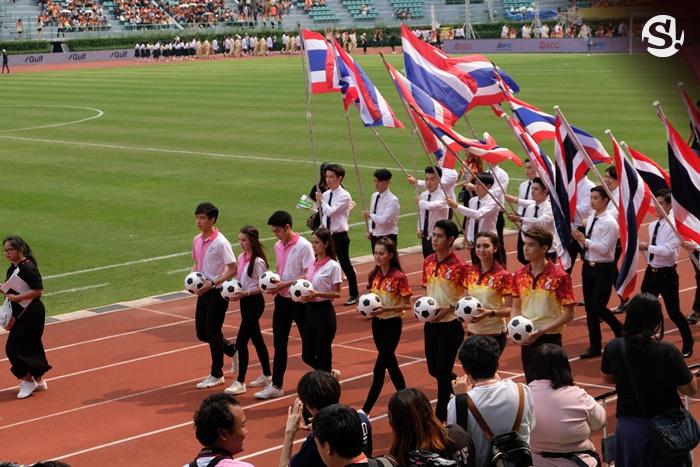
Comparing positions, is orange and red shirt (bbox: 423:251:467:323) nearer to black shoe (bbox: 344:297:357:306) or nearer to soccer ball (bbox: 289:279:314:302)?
soccer ball (bbox: 289:279:314:302)

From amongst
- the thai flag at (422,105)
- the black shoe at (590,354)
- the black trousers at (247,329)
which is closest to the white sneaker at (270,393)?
the black trousers at (247,329)

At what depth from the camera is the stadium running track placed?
9.47 metres

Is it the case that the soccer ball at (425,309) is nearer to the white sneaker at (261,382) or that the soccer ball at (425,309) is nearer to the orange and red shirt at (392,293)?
the orange and red shirt at (392,293)

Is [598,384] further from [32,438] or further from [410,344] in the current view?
[32,438]

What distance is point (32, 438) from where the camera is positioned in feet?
32.4

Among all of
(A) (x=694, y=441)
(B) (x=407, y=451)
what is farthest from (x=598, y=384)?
(B) (x=407, y=451)

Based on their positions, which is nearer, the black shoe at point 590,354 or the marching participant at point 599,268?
the marching participant at point 599,268

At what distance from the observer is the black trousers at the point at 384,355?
9508 mm

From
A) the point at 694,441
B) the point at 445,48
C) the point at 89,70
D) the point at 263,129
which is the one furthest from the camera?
the point at 445,48

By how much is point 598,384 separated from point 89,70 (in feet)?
197

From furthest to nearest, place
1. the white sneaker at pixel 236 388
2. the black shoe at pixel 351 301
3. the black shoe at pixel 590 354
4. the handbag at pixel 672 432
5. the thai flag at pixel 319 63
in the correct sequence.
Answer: the thai flag at pixel 319 63 → the black shoe at pixel 351 301 → the black shoe at pixel 590 354 → the white sneaker at pixel 236 388 → the handbag at pixel 672 432

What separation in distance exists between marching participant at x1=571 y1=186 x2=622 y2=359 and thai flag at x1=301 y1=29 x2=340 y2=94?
5357 millimetres

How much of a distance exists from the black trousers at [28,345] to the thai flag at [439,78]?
18.5ft

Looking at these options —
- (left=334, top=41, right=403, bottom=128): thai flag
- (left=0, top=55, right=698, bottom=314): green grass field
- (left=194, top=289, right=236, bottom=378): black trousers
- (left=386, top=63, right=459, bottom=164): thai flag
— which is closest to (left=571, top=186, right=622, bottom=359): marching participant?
(left=0, top=55, right=698, bottom=314): green grass field
